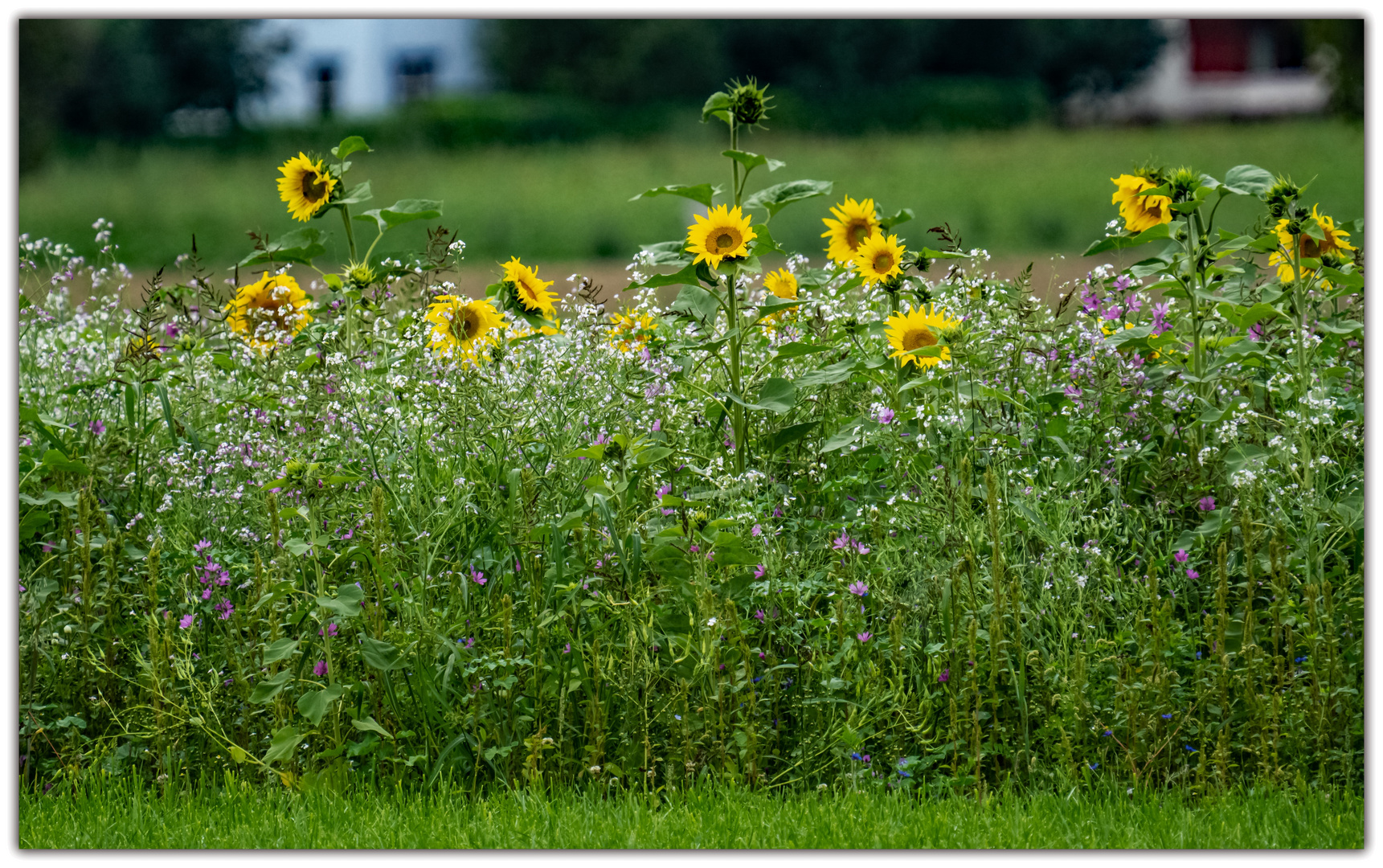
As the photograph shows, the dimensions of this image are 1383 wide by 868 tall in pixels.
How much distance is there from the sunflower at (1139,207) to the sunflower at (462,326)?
1759 millimetres

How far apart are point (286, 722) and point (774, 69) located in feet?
79.3

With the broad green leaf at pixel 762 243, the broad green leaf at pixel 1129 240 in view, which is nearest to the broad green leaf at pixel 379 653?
the broad green leaf at pixel 762 243

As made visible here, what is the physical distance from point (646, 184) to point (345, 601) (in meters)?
19.6

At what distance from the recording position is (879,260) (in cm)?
373

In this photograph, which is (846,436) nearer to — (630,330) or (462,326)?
(630,330)

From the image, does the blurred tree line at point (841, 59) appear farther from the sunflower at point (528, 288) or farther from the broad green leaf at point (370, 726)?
the broad green leaf at point (370, 726)

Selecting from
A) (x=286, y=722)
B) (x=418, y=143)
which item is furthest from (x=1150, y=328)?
(x=418, y=143)

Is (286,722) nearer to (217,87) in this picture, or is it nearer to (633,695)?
(633,695)

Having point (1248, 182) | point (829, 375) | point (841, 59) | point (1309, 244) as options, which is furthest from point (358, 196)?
point (841, 59)

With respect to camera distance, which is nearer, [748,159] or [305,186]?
[748,159]

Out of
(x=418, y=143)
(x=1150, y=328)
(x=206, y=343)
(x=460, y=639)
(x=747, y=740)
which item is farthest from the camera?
(x=418, y=143)

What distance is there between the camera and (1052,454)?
359 centimetres

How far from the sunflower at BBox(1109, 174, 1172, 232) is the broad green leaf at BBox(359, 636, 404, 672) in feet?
7.49

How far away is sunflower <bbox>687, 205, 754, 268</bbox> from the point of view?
11.0 ft
